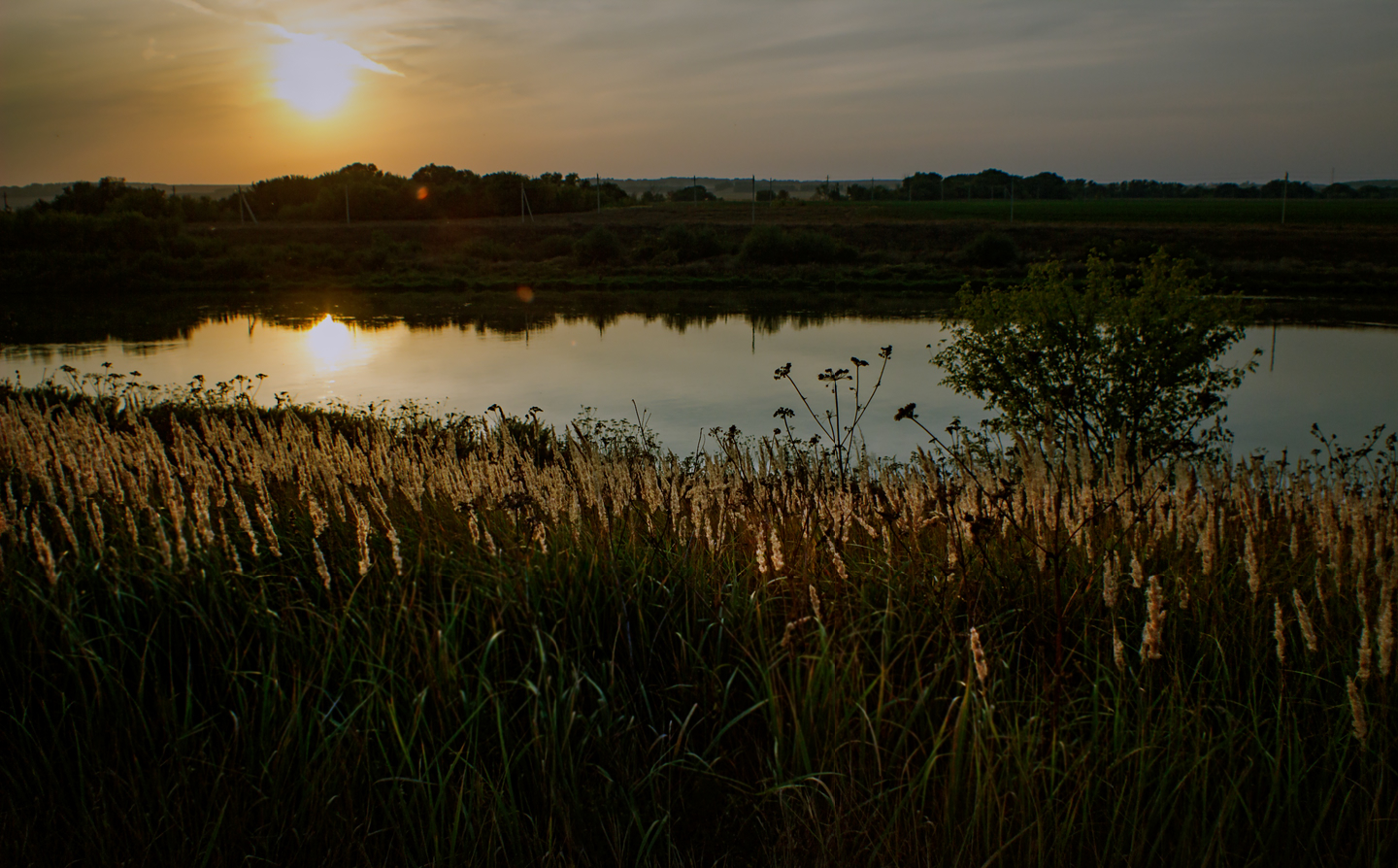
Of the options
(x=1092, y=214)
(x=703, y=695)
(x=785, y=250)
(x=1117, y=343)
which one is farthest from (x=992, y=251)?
(x=703, y=695)

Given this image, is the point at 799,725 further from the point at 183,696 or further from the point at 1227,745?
the point at 183,696

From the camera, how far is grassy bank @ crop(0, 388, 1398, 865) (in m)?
2.69

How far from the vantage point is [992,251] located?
→ 2016 inches

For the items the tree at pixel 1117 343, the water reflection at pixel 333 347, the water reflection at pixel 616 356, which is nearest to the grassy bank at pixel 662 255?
the water reflection at pixel 616 356

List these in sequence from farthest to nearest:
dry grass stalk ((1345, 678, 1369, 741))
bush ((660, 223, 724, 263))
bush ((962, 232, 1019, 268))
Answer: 1. bush ((660, 223, 724, 263))
2. bush ((962, 232, 1019, 268))
3. dry grass stalk ((1345, 678, 1369, 741))

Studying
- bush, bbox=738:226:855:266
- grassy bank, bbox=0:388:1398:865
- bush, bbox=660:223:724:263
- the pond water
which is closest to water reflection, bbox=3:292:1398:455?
the pond water

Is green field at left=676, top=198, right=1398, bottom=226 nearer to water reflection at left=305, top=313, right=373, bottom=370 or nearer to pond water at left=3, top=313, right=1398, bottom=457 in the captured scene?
pond water at left=3, top=313, right=1398, bottom=457

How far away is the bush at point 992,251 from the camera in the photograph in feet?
167

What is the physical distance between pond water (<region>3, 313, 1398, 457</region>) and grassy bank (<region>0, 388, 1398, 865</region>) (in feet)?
44.9

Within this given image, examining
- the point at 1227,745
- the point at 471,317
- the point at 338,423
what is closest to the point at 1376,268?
the point at 471,317

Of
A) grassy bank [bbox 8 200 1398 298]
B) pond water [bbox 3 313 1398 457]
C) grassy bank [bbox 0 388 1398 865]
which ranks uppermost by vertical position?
grassy bank [bbox 8 200 1398 298]

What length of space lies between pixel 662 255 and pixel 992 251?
20736 millimetres

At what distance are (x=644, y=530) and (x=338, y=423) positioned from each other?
10.8 meters

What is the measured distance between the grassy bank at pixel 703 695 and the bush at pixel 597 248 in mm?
55369
